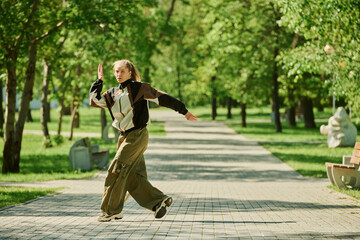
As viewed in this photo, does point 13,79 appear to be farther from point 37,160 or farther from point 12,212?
point 12,212

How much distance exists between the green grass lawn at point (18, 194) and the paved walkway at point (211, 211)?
32 cm

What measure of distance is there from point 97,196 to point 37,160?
948cm

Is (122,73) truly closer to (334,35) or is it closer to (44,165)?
(334,35)

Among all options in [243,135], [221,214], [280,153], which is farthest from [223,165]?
[243,135]

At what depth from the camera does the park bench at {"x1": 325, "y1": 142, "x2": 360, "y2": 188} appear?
1123cm

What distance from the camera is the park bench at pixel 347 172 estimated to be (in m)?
11.2

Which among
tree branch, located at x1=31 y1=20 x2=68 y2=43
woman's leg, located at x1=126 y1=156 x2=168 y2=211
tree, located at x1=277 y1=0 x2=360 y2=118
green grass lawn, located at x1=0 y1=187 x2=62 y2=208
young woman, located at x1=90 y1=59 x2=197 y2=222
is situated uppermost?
tree branch, located at x1=31 y1=20 x2=68 y2=43

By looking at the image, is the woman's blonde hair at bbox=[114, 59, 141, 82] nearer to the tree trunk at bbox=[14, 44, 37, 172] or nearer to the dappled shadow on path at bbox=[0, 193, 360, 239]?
the dappled shadow on path at bbox=[0, 193, 360, 239]

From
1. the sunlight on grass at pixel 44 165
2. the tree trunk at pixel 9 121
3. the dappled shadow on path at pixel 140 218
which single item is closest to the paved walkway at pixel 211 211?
the dappled shadow on path at pixel 140 218

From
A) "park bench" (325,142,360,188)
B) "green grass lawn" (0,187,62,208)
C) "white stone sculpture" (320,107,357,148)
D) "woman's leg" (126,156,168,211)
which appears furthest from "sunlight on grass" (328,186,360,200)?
"white stone sculpture" (320,107,357,148)

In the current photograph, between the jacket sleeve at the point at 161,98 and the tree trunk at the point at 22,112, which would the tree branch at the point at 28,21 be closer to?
the tree trunk at the point at 22,112

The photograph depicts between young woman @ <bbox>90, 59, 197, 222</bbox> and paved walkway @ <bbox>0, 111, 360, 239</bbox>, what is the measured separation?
0.44 metres

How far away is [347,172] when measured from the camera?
11.6 metres

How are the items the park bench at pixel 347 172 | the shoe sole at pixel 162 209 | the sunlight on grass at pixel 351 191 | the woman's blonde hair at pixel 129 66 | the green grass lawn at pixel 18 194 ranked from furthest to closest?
the park bench at pixel 347 172 → the sunlight on grass at pixel 351 191 → the green grass lawn at pixel 18 194 → the shoe sole at pixel 162 209 → the woman's blonde hair at pixel 129 66
